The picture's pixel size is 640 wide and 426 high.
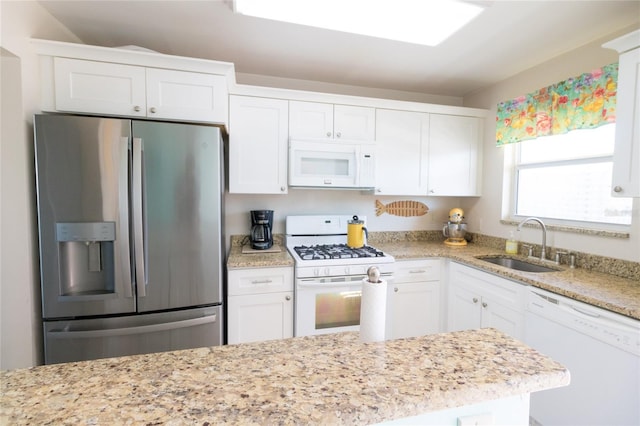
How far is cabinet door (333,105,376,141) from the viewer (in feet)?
8.14

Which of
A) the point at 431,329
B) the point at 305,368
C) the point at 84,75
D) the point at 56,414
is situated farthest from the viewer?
the point at 431,329

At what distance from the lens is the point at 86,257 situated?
166 cm

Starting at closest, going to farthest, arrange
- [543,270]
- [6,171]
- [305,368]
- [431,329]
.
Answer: [305,368]
[6,171]
[543,270]
[431,329]

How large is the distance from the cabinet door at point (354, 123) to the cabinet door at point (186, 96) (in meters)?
0.94

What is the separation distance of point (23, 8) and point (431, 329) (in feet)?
11.2

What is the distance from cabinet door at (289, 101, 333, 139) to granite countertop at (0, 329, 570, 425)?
6.31ft

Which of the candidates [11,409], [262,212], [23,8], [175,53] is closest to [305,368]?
[11,409]

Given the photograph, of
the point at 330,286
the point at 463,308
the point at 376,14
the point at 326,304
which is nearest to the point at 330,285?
the point at 330,286

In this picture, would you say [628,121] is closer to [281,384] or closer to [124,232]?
[281,384]

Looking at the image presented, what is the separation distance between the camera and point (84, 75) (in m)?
1.75

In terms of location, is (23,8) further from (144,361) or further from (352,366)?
(352,366)

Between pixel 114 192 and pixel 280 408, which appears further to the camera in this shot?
pixel 114 192

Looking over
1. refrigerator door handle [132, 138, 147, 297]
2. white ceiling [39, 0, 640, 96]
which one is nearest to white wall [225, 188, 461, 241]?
refrigerator door handle [132, 138, 147, 297]

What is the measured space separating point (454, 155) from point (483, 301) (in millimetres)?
1392
